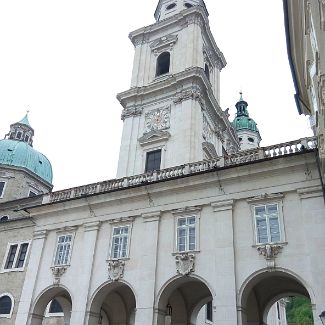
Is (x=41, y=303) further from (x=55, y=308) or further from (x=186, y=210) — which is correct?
(x=186, y=210)

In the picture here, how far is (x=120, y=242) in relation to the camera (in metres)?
23.3

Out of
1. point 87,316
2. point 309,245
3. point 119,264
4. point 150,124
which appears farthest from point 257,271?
point 150,124

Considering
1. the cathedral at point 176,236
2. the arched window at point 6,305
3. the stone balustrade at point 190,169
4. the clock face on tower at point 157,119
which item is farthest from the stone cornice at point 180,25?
the arched window at point 6,305

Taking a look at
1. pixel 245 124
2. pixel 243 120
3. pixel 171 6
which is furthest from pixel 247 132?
pixel 171 6

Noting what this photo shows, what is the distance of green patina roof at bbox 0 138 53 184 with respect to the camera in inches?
2046

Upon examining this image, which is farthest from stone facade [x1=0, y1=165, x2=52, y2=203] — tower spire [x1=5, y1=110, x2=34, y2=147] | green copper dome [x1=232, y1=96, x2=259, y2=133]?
green copper dome [x1=232, y1=96, x2=259, y2=133]

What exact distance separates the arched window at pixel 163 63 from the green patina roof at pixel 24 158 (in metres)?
23.8

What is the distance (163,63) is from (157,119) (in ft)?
23.7

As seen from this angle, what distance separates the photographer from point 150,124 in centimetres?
3356

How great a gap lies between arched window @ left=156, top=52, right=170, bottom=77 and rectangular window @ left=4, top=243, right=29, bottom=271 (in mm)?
19121

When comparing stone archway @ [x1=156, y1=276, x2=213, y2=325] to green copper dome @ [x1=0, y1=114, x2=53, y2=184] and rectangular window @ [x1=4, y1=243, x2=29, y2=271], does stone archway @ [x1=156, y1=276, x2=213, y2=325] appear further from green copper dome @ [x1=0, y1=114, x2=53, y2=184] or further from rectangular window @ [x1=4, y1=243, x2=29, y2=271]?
green copper dome @ [x1=0, y1=114, x2=53, y2=184]

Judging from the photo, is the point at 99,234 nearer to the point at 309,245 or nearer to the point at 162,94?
the point at 309,245

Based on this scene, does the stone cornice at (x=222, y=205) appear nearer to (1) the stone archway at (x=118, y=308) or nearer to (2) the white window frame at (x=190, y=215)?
(2) the white window frame at (x=190, y=215)

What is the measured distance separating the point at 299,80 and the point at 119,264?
1425cm
